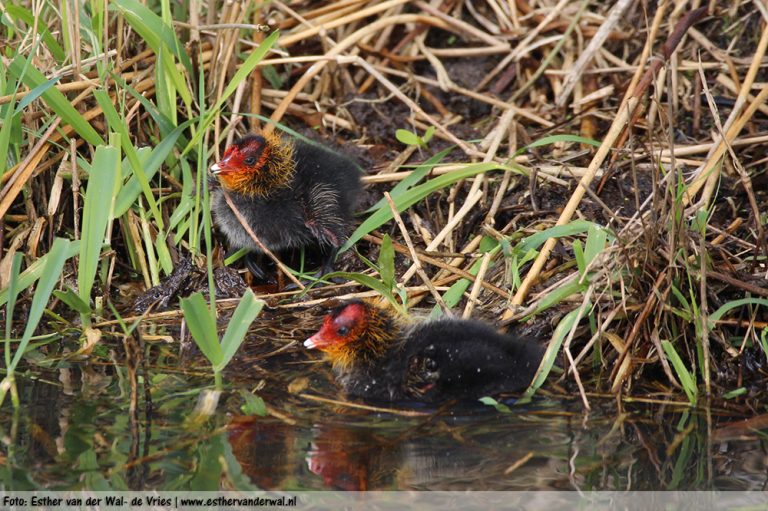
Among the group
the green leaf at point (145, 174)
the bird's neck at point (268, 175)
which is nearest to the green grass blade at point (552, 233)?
the bird's neck at point (268, 175)

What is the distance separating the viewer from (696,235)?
146 inches

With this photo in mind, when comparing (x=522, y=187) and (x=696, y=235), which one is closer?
(x=696, y=235)

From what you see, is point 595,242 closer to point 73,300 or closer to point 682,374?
point 682,374

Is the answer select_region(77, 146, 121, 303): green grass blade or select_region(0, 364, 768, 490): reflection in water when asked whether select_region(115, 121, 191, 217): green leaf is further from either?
select_region(0, 364, 768, 490): reflection in water

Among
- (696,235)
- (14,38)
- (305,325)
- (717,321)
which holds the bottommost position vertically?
(305,325)

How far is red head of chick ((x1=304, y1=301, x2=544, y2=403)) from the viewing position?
3512 millimetres

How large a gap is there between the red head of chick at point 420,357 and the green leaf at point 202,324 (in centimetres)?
38

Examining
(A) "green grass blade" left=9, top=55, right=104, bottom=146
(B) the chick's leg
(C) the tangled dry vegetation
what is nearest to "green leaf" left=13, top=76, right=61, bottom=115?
(C) the tangled dry vegetation

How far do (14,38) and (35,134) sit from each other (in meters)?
0.83

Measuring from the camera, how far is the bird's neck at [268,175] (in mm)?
4438

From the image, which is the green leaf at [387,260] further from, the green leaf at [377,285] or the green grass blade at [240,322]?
the green grass blade at [240,322]

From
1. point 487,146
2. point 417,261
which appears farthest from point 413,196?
point 487,146

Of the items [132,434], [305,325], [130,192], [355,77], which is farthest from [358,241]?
[132,434]

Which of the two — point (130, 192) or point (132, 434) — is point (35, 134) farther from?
point (132, 434)
